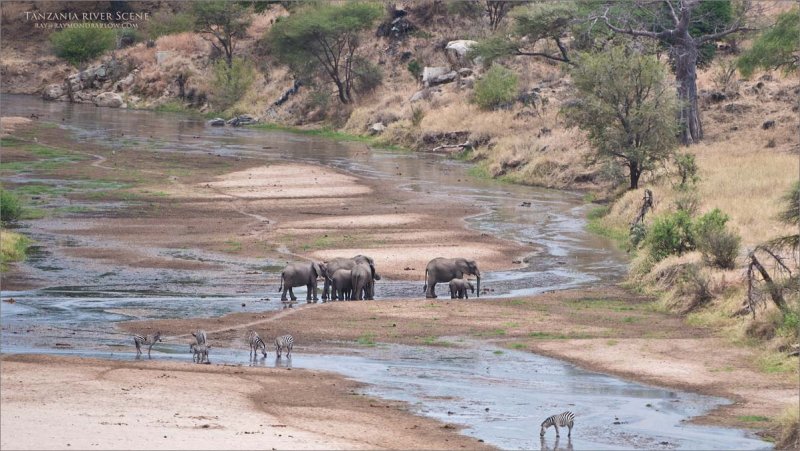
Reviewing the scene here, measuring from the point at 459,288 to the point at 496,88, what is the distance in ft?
139

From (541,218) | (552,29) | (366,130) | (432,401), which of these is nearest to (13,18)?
(366,130)

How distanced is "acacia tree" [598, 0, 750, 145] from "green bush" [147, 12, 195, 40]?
60.0 metres

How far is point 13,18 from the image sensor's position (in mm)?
→ 132875

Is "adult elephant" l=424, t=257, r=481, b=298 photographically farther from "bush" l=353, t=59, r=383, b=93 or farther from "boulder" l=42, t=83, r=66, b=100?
"boulder" l=42, t=83, r=66, b=100

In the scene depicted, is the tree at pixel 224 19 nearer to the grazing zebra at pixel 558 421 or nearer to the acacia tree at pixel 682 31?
the acacia tree at pixel 682 31

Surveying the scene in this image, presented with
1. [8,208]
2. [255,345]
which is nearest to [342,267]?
[255,345]

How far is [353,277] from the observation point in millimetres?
29328

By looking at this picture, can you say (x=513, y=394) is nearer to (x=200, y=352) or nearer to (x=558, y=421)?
(x=558, y=421)

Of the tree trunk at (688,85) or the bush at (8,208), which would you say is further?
the tree trunk at (688,85)

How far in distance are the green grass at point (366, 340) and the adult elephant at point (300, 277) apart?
4.19 meters

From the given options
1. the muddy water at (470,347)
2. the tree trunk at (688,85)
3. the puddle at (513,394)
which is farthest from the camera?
the tree trunk at (688,85)

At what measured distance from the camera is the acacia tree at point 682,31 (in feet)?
186

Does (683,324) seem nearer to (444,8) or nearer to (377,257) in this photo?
(377,257)

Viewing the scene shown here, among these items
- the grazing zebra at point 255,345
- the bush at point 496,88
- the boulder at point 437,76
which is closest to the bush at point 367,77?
the boulder at point 437,76
